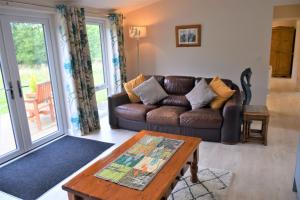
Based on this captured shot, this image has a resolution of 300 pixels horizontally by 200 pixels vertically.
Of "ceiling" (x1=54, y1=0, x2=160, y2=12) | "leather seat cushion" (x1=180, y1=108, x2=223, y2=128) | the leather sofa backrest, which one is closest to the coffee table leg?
"leather seat cushion" (x1=180, y1=108, x2=223, y2=128)

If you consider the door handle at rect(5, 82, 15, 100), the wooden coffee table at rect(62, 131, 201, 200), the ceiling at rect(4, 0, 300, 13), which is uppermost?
the ceiling at rect(4, 0, 300, 13)

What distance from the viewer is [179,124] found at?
358cm

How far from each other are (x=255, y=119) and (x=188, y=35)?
2.55 metres

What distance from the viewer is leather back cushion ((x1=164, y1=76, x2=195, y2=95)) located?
168 inches

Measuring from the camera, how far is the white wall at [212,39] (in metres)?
4.47

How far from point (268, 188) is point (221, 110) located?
4.73 feet

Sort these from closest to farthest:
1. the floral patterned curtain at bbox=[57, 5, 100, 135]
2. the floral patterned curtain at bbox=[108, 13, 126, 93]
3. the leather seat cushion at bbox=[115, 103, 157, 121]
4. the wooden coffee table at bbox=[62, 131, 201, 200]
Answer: the wooden coffee table at bbox=[62, 131, 201, 200] < the floral patterned curtain at bbox=[57, 5, 100, 135] < the leather seat cushion at bbox=[115, 103, 157, 121] < the floral patterned curtain at bbox=[108, 13, 126, 93]

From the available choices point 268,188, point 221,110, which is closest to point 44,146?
point 221,110

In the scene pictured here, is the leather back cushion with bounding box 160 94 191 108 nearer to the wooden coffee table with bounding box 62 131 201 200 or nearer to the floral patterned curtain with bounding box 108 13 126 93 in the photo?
the floral patterned curtain with bounding box 108 13 126 93

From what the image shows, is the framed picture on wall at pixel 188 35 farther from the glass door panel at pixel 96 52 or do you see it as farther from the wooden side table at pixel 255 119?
the wooden side table at pixel 255 119

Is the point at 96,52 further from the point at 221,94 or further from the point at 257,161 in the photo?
the point at 257,161

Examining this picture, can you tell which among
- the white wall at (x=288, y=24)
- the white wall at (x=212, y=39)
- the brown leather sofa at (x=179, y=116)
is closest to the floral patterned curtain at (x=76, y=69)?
the brown leather sofa at (x=179, y=116)

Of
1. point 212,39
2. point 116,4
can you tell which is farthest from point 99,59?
point 212,39

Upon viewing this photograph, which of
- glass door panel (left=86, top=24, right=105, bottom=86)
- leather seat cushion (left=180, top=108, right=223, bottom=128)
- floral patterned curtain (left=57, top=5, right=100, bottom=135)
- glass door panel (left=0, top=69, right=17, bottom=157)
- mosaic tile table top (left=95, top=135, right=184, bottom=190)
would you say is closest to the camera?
mosaic tile table top (left=95, top=135, right=184, bottom=190)
